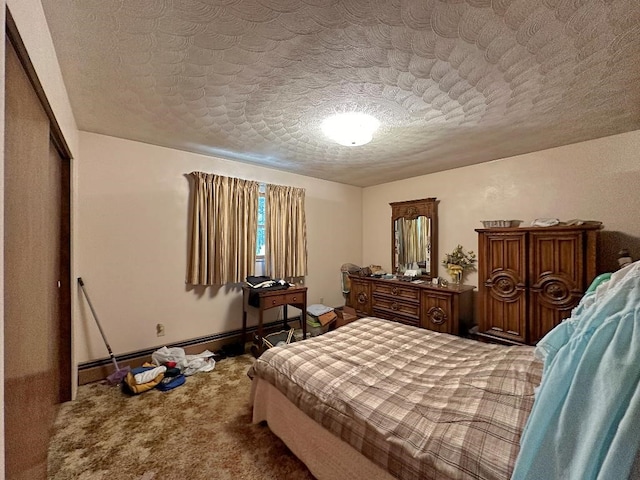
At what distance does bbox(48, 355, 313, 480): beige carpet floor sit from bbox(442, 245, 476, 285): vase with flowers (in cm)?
289

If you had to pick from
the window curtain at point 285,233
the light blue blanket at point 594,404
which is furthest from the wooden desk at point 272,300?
the light blue blanket at point 594,404

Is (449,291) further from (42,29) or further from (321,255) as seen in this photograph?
(42,29)

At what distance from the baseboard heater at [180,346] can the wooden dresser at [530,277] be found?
257 centimetres

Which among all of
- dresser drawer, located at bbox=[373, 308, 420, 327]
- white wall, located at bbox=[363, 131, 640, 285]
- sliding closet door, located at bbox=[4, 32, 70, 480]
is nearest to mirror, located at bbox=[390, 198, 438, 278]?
white wall, located at bbox=[363, 131, 640, 285]

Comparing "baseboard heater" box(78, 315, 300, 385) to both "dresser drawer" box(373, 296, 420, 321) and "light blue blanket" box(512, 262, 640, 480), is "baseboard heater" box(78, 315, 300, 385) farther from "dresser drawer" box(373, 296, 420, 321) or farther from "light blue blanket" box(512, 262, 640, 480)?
"light blue blanket" box(512, 262, 640, 480)

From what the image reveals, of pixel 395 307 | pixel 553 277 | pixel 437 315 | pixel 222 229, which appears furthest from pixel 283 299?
pixel 553 277

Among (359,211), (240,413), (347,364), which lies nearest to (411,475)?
(347,364)

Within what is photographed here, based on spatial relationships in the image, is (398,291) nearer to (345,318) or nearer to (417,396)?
(345,318)

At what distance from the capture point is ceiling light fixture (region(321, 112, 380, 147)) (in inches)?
84.6

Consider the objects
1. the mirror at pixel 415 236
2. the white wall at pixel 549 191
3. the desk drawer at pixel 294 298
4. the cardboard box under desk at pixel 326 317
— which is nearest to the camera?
the white wall at pixel 549 191

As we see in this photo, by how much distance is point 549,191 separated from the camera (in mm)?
2943

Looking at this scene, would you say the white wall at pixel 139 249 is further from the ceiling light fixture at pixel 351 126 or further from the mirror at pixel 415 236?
the mirror at pixel 415 236

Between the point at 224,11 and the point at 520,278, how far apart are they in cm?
321

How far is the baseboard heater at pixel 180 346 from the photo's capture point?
2.53m
